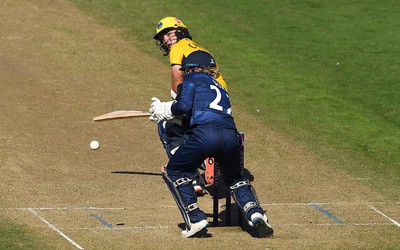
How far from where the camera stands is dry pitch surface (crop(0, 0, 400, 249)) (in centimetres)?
1281

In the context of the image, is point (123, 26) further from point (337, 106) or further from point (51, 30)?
point (337, 106)

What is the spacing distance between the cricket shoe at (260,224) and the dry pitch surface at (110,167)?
14cm

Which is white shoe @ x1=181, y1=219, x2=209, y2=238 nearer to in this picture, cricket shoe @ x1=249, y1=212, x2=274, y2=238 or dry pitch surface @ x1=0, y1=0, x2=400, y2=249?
dry pitch surface @ x1=0, y1=0, x2=400, y2=249

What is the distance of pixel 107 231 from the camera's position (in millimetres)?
12766

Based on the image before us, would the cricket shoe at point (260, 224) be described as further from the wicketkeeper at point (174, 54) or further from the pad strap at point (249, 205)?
the wicketkeeper at point (174, 54)

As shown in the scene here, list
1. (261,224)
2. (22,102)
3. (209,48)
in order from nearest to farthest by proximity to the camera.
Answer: (261,224)
(22,102)
(209,48)

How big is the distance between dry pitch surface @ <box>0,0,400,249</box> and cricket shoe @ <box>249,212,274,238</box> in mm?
141

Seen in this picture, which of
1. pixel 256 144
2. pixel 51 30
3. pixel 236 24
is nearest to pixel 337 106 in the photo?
pixel 256 144

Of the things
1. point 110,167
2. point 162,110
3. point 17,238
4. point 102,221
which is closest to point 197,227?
point 102,221

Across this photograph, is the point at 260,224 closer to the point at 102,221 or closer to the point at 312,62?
the point at 102,221

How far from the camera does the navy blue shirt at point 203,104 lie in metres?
12.5

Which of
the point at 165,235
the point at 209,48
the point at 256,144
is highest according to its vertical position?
the point at 209,48

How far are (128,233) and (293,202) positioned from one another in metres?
2.92

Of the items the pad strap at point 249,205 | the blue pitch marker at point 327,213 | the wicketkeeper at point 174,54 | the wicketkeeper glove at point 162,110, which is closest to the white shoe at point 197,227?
the pad strap at point 249,205
